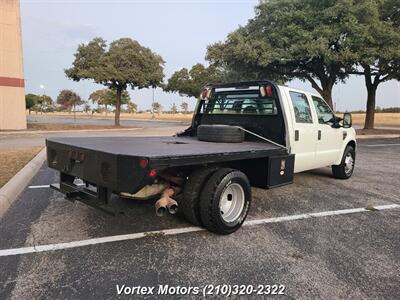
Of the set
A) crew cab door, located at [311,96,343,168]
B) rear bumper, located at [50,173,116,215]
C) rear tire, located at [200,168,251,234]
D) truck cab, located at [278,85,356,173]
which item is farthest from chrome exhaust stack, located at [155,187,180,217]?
crew cab door, located at [311,96,343,168]

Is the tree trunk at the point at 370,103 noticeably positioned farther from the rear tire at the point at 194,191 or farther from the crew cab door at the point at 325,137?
the rear tire at the point at 194,191

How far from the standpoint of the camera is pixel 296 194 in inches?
243

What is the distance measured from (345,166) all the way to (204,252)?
5.03 meters

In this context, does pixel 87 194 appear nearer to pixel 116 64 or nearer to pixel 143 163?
pixel 143 163

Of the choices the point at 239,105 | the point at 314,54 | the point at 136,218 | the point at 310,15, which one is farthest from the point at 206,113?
the point at 310,15

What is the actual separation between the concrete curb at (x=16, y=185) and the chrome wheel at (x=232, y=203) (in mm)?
3115

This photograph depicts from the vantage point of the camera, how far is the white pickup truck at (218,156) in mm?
3449

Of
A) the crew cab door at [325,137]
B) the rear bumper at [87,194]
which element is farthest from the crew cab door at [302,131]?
the rear bumper at [87,194]

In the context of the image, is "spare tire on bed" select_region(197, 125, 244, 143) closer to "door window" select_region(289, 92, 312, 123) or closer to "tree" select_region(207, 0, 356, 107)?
"door window" select_region(289, 92, 312, 123)

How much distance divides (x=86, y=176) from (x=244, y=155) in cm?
189

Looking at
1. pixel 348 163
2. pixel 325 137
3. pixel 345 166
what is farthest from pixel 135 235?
pixel 348 163

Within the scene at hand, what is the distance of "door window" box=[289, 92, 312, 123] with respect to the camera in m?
5.64

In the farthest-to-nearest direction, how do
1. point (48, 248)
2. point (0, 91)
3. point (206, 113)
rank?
point (0, 91) → point (206, 113) → point (48, 248)

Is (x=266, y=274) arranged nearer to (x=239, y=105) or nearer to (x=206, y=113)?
(x=239, y=105)
